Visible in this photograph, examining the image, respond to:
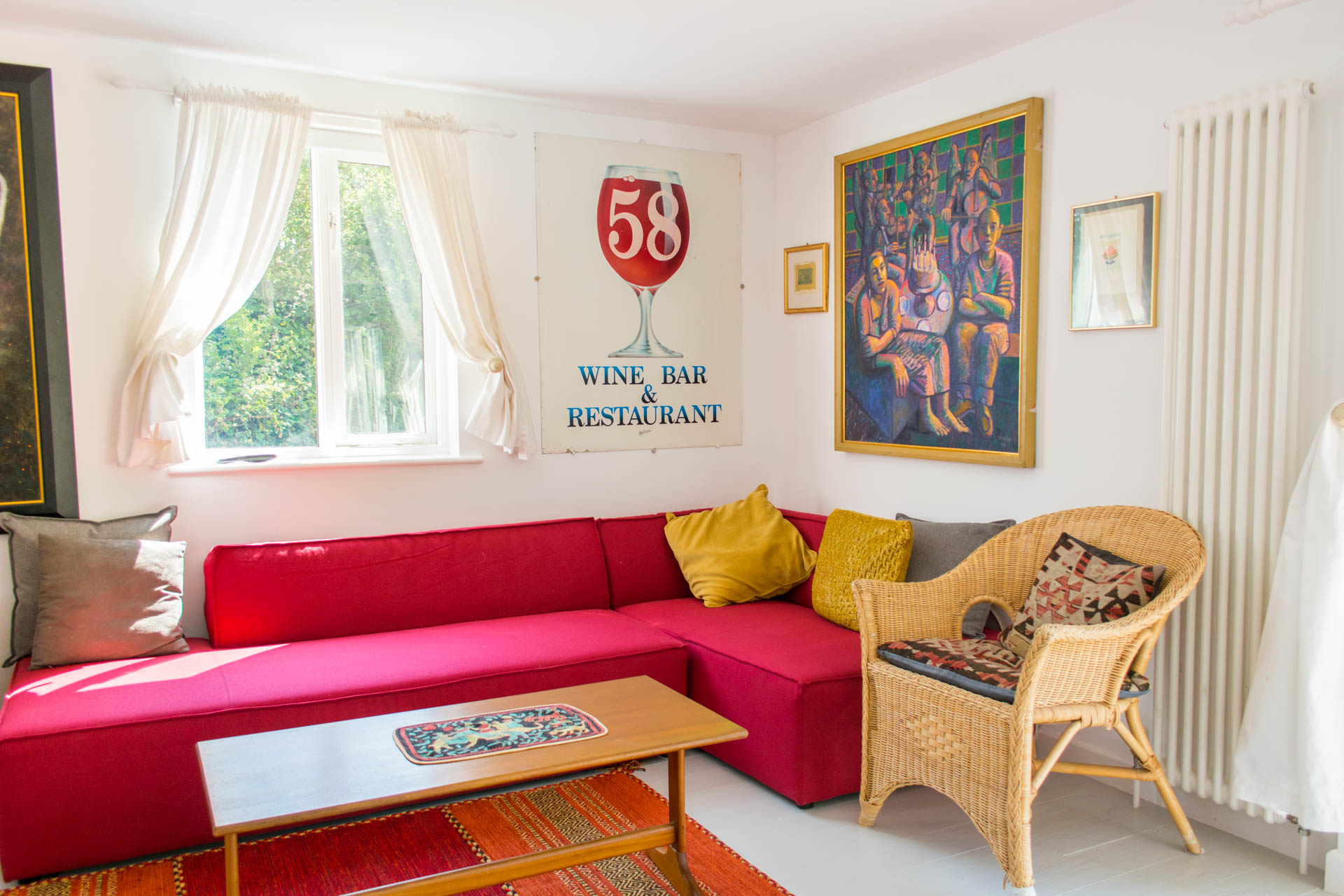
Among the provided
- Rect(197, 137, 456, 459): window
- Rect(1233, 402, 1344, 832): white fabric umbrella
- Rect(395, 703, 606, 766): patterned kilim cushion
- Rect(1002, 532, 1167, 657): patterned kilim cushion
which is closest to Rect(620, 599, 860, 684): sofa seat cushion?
Rect(1002, 532, 1167, 657): patterned kilim cushion

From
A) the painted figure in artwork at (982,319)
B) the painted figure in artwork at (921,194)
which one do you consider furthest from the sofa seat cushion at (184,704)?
the painted figure in artwork at (921,194)

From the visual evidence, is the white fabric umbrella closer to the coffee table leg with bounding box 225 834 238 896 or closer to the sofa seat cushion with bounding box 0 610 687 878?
the sofa seat cushion with bounding box 0 610 687 878

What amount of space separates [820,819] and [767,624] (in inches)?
32.6

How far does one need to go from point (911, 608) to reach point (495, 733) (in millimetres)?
1376

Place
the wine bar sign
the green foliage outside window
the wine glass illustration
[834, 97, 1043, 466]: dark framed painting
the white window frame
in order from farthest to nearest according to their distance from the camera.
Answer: the wine glass illustration
the wine bar sign
the white window frame
the green foliage outside window
[834, 97, 1043, 466]: dark framed painting

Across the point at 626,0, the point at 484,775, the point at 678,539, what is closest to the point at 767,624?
the point at 678,539

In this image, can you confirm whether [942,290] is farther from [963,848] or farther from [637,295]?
[963,848]

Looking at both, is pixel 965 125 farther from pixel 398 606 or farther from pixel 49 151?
pixel 49 151

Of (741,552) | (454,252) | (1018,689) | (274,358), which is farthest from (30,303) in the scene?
(1018,689)

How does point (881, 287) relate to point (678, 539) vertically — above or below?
above

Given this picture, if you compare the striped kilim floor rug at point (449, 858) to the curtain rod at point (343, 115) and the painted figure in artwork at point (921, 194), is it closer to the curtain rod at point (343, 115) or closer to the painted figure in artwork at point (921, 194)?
the painted figure in artwork at point (921, 194)

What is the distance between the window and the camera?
376cm

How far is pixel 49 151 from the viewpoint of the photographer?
3.32 metres

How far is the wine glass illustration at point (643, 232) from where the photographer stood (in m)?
4.40
